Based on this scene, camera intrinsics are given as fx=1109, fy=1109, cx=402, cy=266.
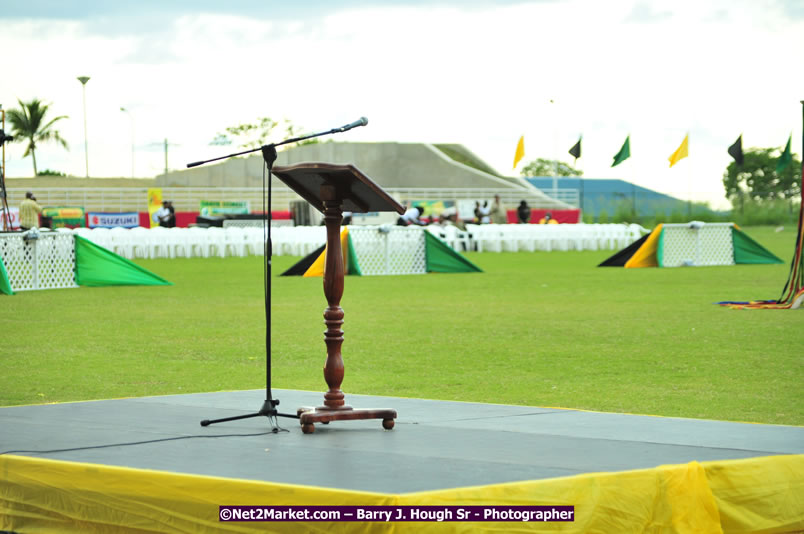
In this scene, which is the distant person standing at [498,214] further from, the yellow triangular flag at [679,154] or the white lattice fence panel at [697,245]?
the white lattice fence panel at [697,245]

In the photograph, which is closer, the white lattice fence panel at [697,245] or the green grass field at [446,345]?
the green grass field at [446,345]

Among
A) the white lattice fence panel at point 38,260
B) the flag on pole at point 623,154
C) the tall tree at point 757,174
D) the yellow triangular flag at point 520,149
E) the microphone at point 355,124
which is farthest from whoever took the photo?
the tall tree at point 757,174

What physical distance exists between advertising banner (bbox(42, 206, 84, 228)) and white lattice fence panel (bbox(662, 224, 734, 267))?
21.7 meters

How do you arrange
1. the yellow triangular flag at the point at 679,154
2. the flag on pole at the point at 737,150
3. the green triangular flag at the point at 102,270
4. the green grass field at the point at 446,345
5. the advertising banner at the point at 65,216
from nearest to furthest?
1. the green grass field at the point at 446,345
2. the green triangular flag at the point at 102,270
3. the flag on pole at the point at 737,150
4. the yellow triangular flag at the point at 679,154
5. the advertising banner at the point at 65,216

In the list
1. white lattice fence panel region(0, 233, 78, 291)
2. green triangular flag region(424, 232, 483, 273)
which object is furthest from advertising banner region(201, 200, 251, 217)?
white lattice fence panel region(0, 233, 78, 291)

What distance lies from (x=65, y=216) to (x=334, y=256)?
36.9 metres

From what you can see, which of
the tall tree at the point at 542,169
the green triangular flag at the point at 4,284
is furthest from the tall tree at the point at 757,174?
the green triangular flag at the point at 4,284

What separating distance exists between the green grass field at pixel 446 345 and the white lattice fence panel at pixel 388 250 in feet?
16.5

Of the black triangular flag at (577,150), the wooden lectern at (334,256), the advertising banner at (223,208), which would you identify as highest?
the black triangular flag at (577,150)

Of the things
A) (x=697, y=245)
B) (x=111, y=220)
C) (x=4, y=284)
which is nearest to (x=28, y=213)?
(x=4, y=284)

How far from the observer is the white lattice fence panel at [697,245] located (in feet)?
86.7

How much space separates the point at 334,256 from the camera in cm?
544

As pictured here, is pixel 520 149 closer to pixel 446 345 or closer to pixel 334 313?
pixel 446 345

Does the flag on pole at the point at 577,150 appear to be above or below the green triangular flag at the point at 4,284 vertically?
above
